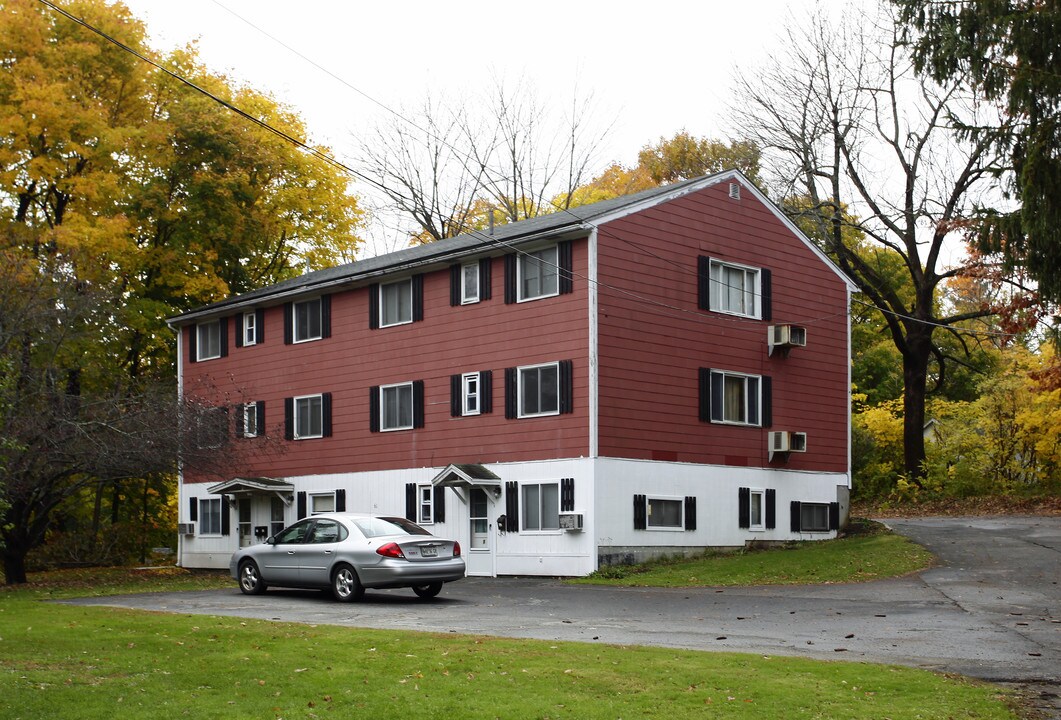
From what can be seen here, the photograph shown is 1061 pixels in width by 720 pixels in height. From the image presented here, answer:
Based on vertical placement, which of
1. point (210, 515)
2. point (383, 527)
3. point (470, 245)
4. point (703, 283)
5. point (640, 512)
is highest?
point (470, 245)

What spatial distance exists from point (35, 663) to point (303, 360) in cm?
2303

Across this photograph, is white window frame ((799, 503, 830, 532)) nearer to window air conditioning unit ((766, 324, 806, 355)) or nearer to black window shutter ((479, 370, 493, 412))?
window air conditioning unit ((766, 324, 806, 355))

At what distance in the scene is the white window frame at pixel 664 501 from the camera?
28031mm

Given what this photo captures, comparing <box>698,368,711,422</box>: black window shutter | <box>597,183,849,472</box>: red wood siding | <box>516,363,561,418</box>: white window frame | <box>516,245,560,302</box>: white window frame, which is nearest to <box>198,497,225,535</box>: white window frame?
<box>516,363,561,418</box>: white window frame

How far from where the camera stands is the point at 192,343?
128 feet

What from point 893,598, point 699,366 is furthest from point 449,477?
point 893,598

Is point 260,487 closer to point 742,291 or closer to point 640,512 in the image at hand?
point 640,512

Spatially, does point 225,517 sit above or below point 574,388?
below

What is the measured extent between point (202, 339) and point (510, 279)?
46.1ft

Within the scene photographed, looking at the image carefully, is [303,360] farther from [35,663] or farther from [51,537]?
[35,663]

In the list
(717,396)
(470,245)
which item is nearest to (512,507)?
(717,396)

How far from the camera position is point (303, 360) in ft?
114

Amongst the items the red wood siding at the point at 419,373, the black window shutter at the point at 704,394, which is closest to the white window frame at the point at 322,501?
the red wood siding at the point at 419,373

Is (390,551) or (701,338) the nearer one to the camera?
(390,551)
